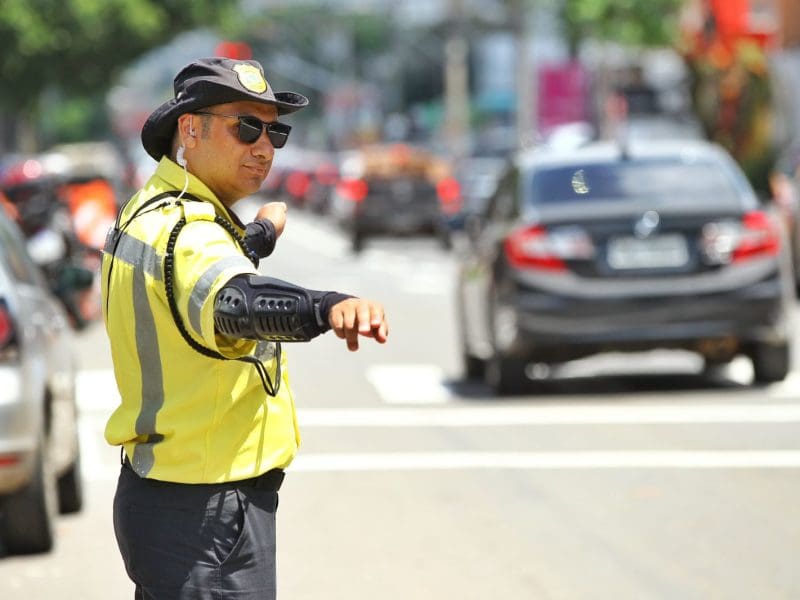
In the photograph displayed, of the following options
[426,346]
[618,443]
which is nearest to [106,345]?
[426,346]

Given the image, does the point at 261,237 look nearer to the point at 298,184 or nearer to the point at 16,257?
the point at 16,257

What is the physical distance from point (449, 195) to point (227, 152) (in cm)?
3414

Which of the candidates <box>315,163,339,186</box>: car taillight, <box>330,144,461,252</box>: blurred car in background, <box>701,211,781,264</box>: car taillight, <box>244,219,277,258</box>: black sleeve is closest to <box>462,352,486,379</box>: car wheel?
<box>701,211,781,264</box>: car taillight

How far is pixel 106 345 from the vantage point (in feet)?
61.5

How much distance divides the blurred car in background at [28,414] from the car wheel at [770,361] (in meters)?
5.73

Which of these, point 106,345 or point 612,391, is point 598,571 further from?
point 106,345

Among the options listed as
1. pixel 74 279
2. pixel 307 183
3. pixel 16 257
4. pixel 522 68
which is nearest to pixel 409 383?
pixel 16 257

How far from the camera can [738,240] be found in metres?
12.9

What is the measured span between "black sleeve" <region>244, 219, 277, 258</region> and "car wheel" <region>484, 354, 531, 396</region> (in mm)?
8631

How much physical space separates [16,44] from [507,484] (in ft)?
122

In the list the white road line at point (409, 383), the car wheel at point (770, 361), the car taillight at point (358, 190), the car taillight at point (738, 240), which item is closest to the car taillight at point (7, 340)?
the white road line at point (409, 383)

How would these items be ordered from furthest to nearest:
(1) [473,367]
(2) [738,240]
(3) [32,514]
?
1. (1) [473,367]
2. (2) [738,240]
3. (3) [32,514]

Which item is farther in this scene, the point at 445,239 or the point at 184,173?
the point at 445,239

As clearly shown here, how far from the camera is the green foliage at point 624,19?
53.7 metres
